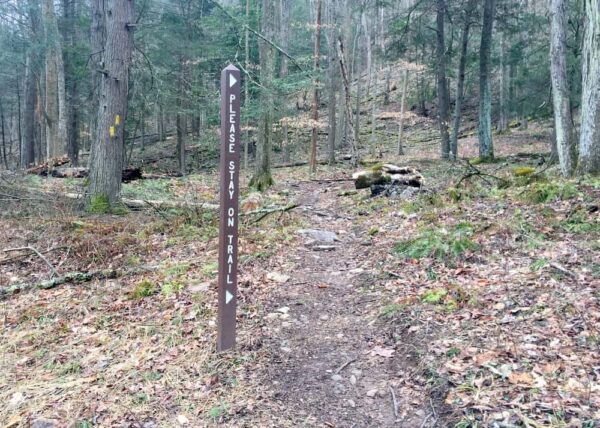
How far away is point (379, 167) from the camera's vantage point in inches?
485

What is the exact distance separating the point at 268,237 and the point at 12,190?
20.6ft

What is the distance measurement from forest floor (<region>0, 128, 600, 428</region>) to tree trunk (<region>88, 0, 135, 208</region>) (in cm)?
107

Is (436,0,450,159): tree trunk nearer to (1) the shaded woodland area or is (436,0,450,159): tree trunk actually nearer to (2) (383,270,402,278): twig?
(1) the shaded woodland area

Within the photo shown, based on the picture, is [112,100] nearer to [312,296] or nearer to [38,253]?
[38,253]

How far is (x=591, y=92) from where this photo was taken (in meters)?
8.02

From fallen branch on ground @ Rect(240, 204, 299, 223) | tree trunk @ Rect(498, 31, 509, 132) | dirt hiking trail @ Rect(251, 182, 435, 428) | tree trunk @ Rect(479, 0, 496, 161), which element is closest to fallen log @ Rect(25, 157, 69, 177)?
fallen branch on ground @ Rect(240, 204, 299, 223)

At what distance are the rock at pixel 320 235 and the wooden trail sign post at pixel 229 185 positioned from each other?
3919 millimetres

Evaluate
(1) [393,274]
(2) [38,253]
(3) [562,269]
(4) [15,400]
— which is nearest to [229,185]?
(4) [15,400]

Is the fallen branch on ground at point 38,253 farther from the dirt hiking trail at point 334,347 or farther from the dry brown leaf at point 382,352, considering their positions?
the dry brown leaf at point 382,352

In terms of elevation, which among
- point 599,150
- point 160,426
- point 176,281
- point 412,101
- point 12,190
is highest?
point 412,101

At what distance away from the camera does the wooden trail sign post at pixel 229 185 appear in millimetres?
4117

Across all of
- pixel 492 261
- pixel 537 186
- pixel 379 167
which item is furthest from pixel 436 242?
pixel 379 167

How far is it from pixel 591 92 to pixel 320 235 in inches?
215

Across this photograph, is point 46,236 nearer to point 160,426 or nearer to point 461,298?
point 160,426
